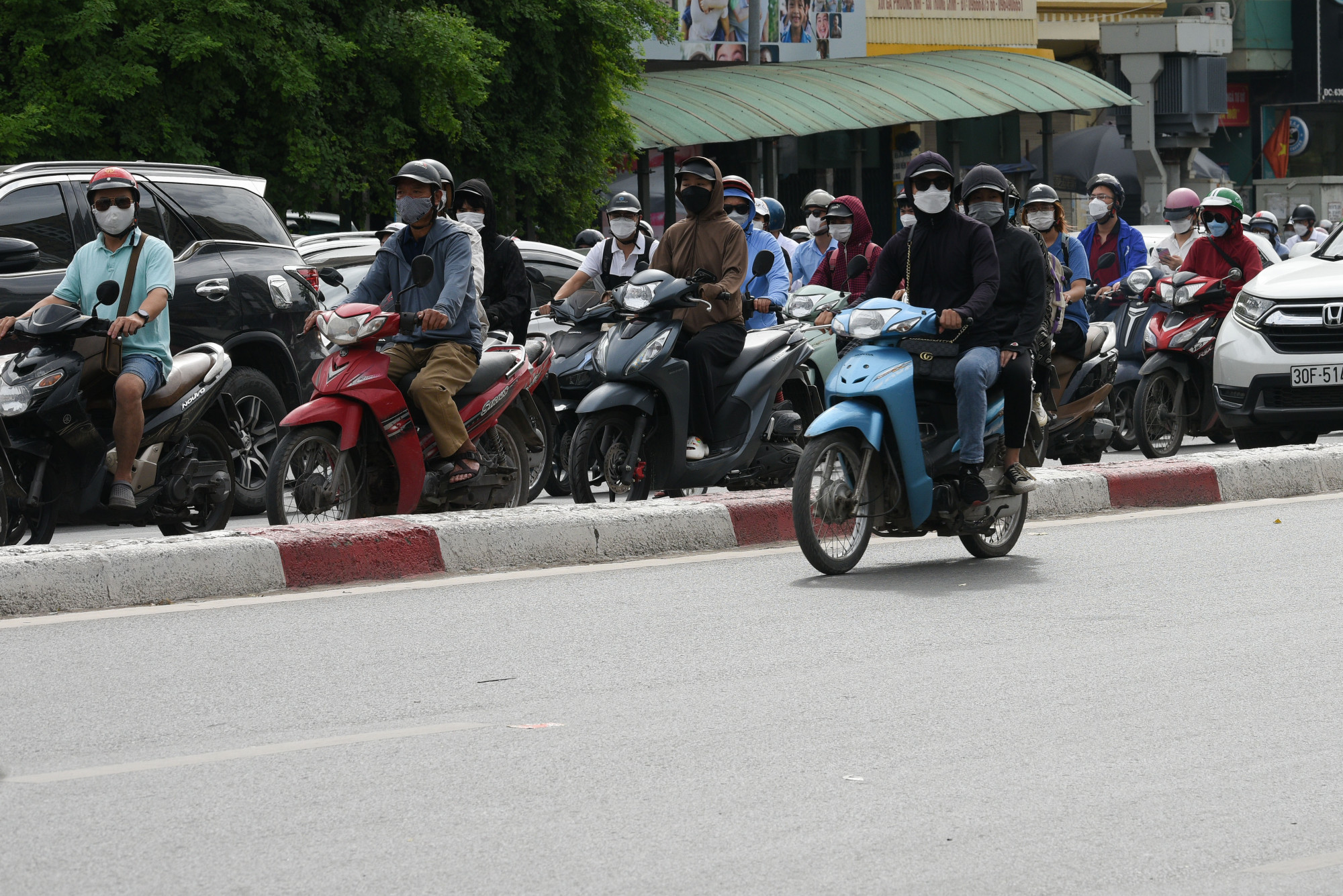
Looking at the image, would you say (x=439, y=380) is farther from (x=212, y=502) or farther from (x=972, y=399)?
(x=972, y=399)

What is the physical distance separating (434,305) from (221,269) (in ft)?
8.06

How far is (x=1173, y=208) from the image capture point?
15203mm

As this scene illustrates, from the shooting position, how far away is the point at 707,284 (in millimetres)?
10320

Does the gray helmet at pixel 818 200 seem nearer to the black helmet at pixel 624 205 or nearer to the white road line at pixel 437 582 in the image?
the black helmet at pixel 624 205

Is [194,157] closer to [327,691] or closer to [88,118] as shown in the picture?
[88,118]

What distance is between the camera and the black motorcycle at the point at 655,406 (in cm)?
989

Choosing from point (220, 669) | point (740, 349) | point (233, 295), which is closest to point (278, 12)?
point (233, 295)

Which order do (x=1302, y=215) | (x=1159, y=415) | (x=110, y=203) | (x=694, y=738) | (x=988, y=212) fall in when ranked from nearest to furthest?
(x=694, y=738)
(x=988, y=212)
(x=110, y=203)
(x=1159, y=415)
(x=1302, y=215)

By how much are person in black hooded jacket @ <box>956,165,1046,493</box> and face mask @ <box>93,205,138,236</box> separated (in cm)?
392

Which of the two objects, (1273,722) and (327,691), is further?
(327,691)

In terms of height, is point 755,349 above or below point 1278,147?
below

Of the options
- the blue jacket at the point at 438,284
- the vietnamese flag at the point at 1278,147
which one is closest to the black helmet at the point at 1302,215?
the blue jacket at the point at 438,284

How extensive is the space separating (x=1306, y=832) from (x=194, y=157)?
16262 millimetres

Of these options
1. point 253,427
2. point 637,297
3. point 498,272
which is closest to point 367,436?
point 637,297
